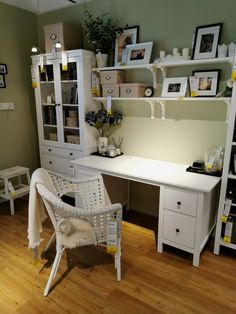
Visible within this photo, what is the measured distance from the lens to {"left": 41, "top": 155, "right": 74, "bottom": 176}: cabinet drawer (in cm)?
296

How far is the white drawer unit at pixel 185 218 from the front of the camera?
190cm

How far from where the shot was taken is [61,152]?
9.80ft

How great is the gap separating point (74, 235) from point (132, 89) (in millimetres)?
1468

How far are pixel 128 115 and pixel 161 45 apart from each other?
0.78m

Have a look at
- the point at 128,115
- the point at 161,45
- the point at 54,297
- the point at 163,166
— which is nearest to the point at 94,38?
the point at 161,45

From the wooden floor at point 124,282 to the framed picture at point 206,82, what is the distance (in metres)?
1.40

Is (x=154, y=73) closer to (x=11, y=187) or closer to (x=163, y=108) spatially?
(x=163, y=108)

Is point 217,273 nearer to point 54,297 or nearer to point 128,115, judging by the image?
point 54,297

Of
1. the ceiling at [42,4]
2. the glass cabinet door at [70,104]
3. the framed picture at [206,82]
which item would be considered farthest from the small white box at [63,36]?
the framed picture at [206,82]

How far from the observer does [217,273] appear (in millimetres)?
1937

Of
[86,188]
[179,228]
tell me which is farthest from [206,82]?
[86,188]

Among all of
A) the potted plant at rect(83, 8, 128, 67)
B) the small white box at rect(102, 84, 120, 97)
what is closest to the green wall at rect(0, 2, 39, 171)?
the potted plant at rect(83, 8, 128, 67)

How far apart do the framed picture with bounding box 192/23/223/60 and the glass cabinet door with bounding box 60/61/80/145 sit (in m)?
1.25

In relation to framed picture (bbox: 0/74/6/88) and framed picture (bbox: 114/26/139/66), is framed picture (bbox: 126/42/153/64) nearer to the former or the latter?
framed picture (bbox: 114/26/139/66)
